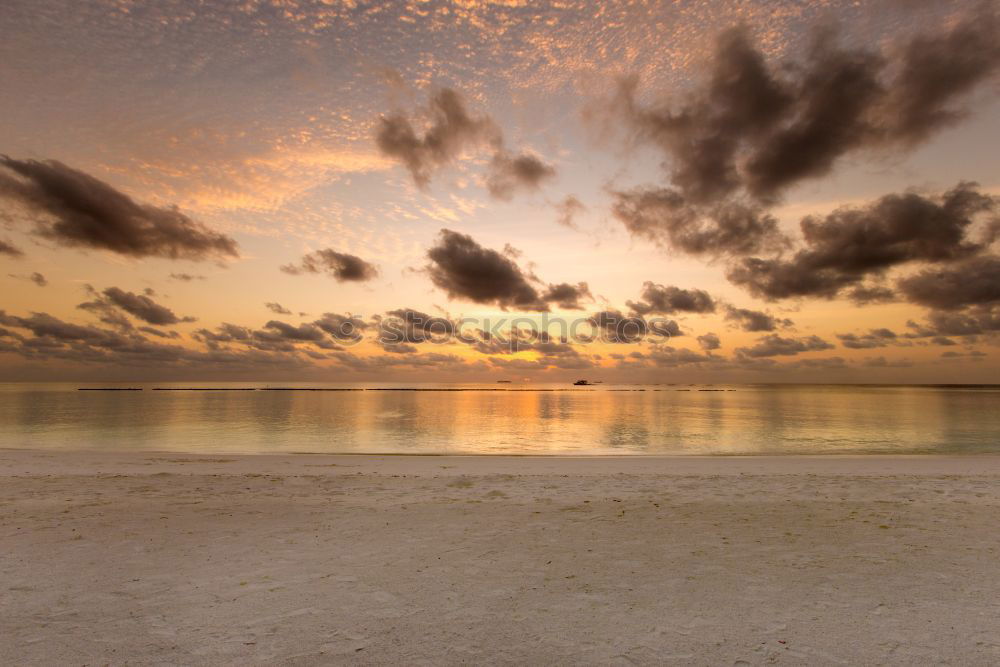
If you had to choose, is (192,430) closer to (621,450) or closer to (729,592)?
(621,450)

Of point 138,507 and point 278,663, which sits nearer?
point 278,663

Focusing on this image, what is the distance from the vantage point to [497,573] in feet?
30.3

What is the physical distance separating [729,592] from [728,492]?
9.07m

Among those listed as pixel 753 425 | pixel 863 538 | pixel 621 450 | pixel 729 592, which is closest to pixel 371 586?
pixel 729 592

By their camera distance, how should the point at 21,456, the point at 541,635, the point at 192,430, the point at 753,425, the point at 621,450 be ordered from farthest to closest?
the point at 753,425 → the point at 192,430 → the point at 621,450 → the point at 21,456 → the point at 541,635

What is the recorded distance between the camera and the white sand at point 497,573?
21.8 feet

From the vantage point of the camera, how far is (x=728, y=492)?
16.7m

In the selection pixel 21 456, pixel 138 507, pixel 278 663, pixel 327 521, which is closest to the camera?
pixel 278 663

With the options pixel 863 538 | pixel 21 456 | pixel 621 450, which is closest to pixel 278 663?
pixel 863 538

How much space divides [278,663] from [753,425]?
6069cm

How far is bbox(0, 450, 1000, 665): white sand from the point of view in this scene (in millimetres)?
6645

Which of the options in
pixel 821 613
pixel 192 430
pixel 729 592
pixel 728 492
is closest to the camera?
pixel 821 613

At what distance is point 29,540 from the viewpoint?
10945 mm

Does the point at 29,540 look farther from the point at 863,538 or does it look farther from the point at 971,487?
the point at 971,487
